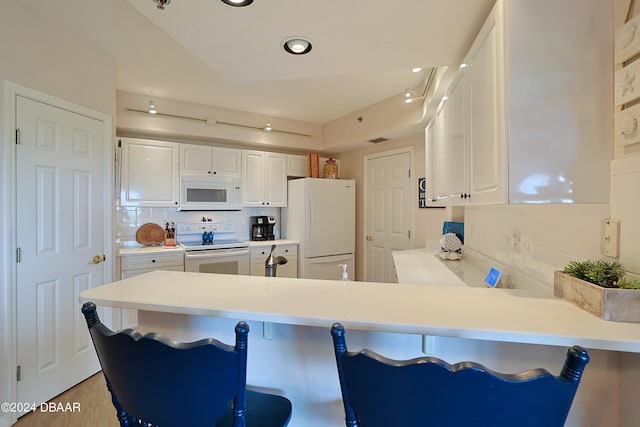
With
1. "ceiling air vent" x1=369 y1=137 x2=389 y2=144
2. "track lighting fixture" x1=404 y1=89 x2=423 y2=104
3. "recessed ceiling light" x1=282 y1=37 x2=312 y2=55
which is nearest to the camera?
"recessed ceiling light" x1=282 y1=37 x2=312 y2=55

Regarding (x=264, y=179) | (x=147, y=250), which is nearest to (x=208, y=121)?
(x=264, y=179)

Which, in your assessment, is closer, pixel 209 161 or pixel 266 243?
pixel 209 161

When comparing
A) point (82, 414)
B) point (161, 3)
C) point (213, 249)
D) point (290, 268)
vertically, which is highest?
point (161, 3)

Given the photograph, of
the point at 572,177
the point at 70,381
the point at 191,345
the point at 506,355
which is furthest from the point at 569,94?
the point at 70,381

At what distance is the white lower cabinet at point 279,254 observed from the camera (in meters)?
3.78

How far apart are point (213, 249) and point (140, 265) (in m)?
0.76

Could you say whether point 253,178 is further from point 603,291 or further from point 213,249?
point 603,291

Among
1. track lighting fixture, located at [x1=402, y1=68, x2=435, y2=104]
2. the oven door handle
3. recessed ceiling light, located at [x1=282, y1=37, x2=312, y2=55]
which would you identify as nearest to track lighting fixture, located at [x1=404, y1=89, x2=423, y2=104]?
track lighting fixture, located at [x1=402, y1=68, x2=435, y2=104]

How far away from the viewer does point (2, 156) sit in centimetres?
173

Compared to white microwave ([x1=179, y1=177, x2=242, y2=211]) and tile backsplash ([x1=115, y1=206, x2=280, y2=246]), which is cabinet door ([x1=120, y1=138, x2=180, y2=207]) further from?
tile backsplash ([x1=115, y1=206, x2=280, y2=246])

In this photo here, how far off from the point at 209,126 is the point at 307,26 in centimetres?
273

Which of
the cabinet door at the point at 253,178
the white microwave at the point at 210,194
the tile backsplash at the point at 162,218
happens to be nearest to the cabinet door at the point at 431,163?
the cabinet door at the point at 253,178

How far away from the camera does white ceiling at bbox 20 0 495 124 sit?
1224 mm

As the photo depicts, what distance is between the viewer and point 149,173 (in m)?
3.29
